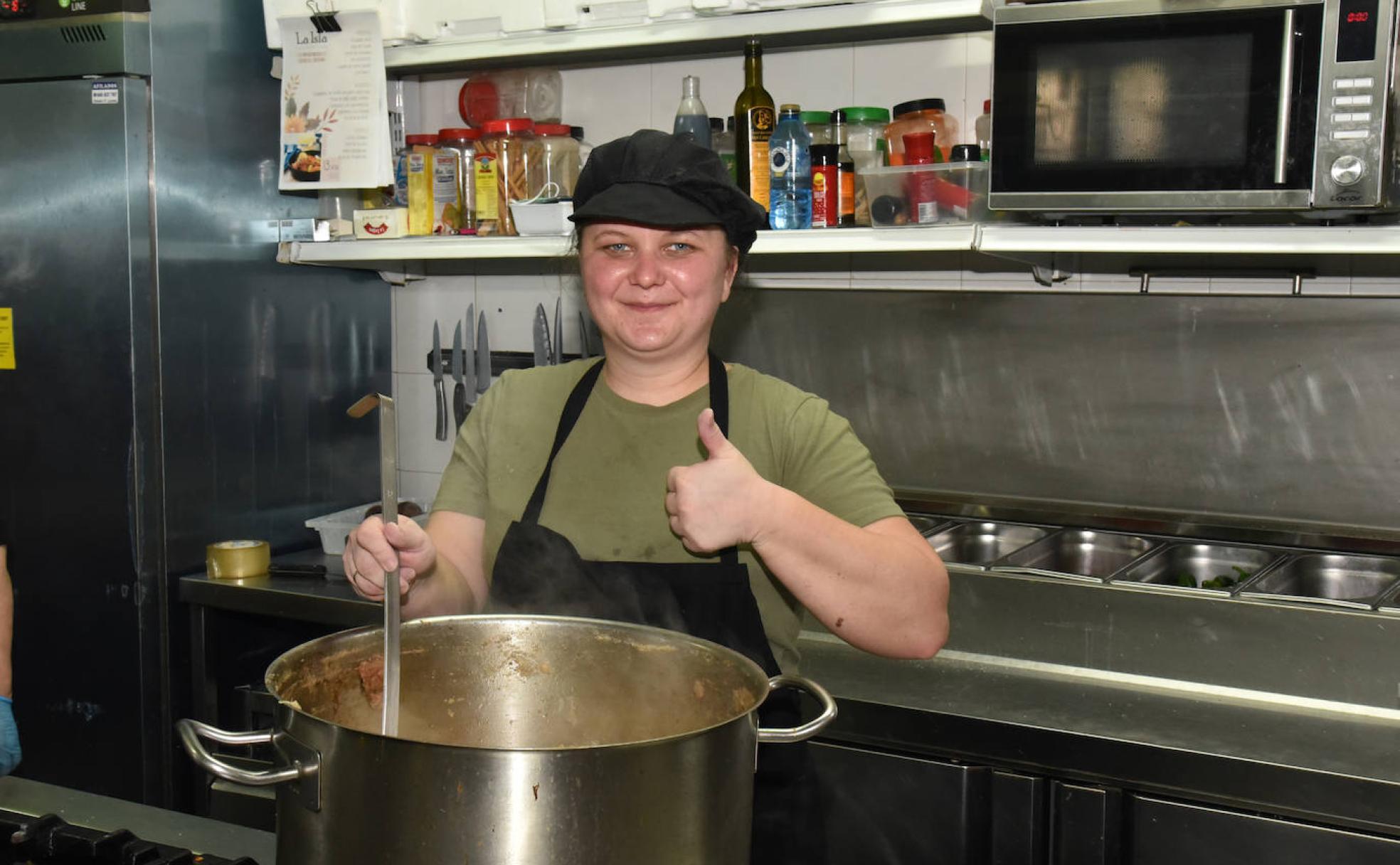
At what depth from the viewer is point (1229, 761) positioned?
169cm

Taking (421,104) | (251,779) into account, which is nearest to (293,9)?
(421,104)

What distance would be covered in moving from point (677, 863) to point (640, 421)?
769 millimetres

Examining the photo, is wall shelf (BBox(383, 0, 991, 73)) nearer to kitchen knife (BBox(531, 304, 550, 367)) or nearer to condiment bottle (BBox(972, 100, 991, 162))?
condiment bottle (BBox(972, 100, 991, 162))

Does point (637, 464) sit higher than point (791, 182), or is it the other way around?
point (791, 182)

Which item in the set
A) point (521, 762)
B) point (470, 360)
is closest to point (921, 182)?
point (470, 360)

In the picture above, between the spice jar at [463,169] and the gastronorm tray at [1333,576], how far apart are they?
166 cm

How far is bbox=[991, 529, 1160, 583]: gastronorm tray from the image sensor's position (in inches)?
93.4

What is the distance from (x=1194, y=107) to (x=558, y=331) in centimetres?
136

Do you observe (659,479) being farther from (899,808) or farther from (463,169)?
(463,169)

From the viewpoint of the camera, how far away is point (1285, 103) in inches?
73.1

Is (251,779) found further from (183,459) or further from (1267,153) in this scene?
(183,459)

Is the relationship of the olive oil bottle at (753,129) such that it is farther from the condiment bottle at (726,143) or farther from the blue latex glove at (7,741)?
the blue latex glove at (7,741)

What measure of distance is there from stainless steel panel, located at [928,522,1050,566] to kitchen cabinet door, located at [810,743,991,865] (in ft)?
1.98

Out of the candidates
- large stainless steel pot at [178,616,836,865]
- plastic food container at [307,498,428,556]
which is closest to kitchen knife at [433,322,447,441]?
plastic food container at [307,498,428,556]
